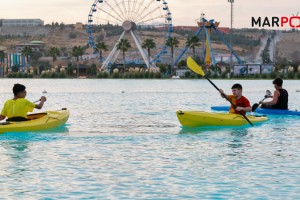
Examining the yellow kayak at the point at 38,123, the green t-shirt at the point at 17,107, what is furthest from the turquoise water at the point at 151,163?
the green t-shirt at the point at 17,107

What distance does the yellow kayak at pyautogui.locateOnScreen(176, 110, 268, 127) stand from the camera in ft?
81.0

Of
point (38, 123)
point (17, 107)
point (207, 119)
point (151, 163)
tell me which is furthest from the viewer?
point (207, 119)

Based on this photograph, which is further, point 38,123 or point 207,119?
point 207,119

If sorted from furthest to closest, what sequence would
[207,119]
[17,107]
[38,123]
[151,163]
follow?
[207,119] < [38,123] < [17,107] < [151,163]

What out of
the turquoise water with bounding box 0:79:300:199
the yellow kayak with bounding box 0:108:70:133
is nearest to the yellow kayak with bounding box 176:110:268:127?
the turquoise water with bounding box 0:79:300:199

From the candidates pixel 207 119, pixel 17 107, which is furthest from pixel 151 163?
pixel 207 119

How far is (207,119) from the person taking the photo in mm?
24969

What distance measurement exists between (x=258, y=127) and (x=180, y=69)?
144997 mm

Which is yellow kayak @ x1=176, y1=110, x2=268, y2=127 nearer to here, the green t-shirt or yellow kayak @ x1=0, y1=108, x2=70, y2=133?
yellow kayak @ x1=0, y1=108, x2=70, y2=133

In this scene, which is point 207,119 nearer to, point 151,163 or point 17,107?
point 17,107

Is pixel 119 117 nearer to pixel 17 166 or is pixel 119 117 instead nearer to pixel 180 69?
pixel 17 166

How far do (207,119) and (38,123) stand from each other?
19.4 ft

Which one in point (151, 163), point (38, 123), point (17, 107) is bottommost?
point (151, 163)

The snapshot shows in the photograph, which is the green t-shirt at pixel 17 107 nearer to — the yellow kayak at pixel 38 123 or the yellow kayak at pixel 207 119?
the yellow kayak at pixel 38 123
